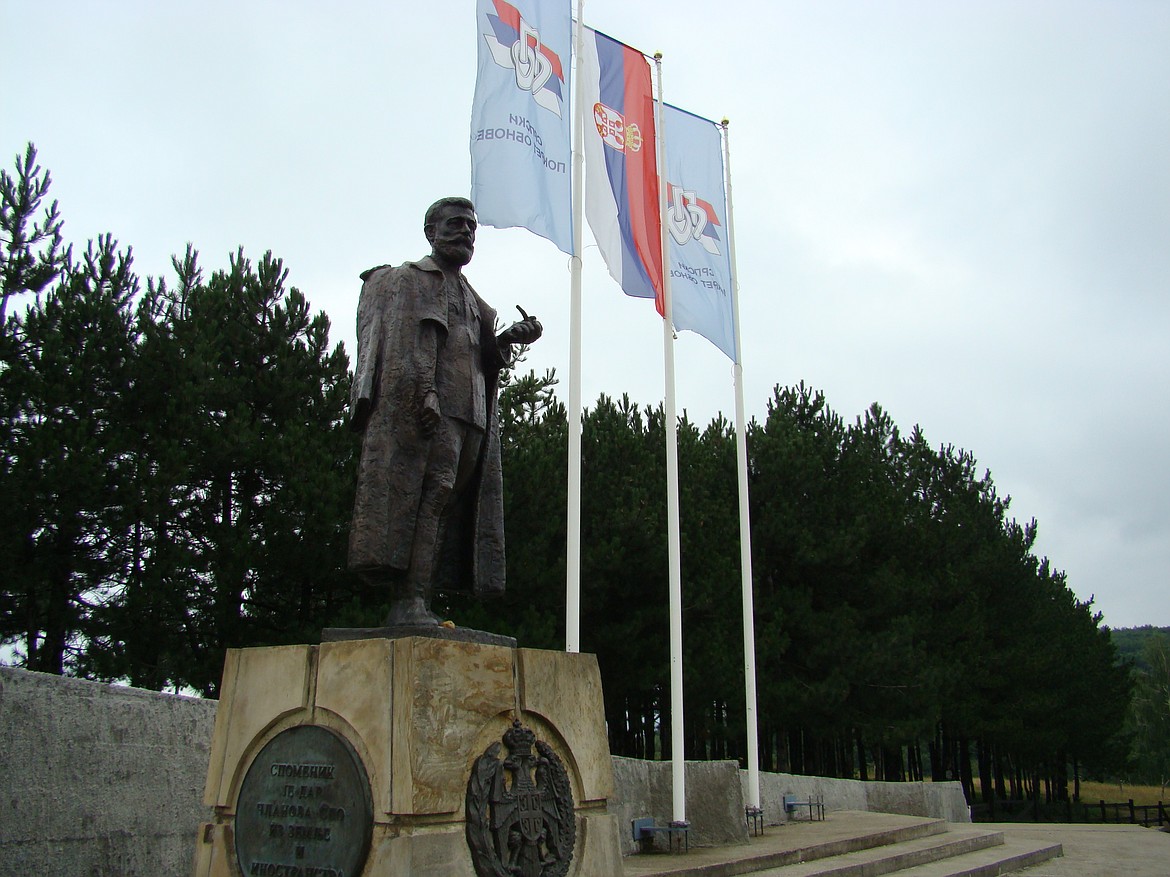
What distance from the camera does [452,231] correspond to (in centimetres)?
464

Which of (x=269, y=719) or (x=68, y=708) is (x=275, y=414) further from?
(x=269, y=719)

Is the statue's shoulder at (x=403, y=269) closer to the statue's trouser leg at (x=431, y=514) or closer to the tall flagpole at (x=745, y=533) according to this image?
the statue's trouser leg at (x=431, y=514)

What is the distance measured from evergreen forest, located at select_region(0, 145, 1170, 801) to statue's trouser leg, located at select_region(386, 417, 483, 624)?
8862mm

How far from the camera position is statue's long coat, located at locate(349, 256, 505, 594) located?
4.20 meters

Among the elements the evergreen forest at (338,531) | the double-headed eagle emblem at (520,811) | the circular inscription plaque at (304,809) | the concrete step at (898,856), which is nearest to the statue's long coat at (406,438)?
the circular inscription plaque at (304,809)

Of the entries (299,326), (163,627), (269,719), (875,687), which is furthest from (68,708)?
(875,687)

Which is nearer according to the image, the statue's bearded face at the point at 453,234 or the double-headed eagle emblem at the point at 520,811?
the double-headed eagle emblem at the point at 520,811

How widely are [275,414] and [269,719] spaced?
11.2 m

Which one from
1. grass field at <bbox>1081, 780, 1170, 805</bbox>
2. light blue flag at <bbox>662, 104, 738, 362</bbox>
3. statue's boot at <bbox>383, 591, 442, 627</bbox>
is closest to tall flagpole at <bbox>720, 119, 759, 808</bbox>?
light blue flag at <bbox>662, 104, 738, 362</bbox>

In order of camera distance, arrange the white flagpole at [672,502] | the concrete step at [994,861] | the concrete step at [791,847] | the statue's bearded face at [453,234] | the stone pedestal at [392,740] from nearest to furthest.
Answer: the stone pedestal at [392,740] < the statue's bearded face at [453,234] < the concrete step at [791,847] < the concrete step at [994,861] < the white flagpole at [672,502]

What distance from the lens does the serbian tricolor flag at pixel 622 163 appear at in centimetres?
1071

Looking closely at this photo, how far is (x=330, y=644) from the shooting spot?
12.8 ft

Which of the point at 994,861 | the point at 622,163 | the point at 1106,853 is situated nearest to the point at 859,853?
the point at 994,861

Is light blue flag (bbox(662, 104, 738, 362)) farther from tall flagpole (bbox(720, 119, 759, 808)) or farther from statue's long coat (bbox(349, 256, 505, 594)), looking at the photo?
statue's long coat (bbox(349, 256, 505, 594))
